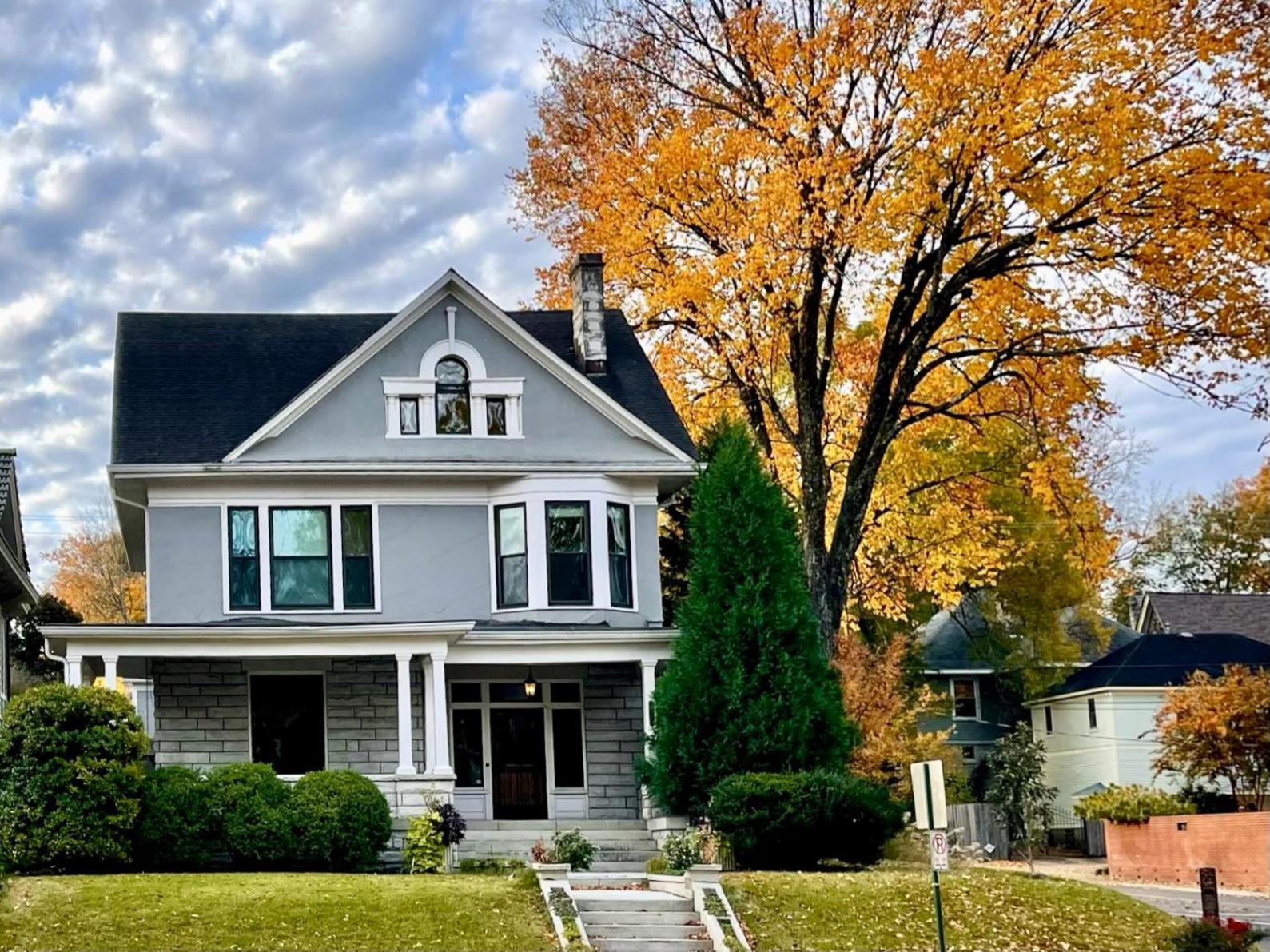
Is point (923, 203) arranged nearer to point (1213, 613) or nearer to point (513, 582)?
point (513, 582)

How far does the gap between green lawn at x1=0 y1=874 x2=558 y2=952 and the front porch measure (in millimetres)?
5500

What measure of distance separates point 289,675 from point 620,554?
5961 millimetres

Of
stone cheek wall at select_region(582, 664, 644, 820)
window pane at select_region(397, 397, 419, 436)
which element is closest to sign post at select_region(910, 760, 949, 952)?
stone cheek wall at select_region(582, 664, 644, 820)

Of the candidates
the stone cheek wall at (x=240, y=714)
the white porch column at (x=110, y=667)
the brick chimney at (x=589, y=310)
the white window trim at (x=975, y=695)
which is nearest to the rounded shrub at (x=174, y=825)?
the white porch column at (x=110, y=667)

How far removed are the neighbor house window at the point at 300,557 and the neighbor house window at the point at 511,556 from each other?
9.37 ft

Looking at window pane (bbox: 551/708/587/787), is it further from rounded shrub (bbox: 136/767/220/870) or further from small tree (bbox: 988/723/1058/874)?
small tree (bbox: 988/723/1058/874)

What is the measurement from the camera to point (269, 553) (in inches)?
1147

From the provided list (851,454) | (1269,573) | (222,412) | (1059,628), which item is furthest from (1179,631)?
(222,412)

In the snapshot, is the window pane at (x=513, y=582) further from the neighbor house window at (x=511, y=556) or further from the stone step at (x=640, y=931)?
the stone step at (x=640, y=931)

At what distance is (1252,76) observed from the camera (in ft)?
89.6

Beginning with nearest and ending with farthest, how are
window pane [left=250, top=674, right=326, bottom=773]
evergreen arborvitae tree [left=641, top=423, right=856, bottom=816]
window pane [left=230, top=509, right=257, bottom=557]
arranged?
evergreen arborvitae tree [left=641, top=423, right=856, bottom=816] → window pane [left=250, top=674, right=326, bottom=773] → window pane [left=230, top=509, right=257, bottom=557]

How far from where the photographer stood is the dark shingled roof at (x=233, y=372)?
96.4 ft

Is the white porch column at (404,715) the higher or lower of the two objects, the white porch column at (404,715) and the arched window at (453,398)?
the lower

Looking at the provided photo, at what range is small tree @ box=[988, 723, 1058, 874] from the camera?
146 feet
